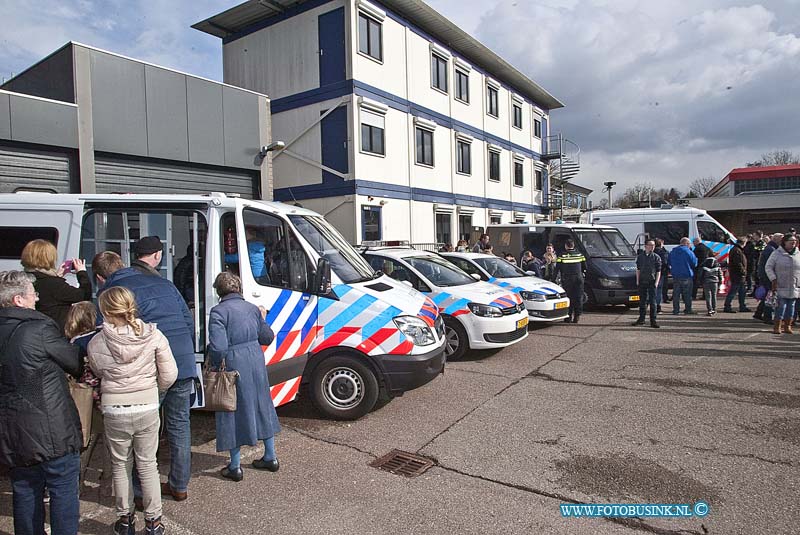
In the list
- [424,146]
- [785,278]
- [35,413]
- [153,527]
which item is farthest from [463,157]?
[35,413]

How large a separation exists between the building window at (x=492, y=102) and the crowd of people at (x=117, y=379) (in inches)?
932

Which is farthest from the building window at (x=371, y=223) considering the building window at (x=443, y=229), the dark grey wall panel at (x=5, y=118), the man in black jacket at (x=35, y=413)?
the man in black jacket at (x=35, y=413)

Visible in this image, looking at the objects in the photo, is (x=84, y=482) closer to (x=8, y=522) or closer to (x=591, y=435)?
(x=8, y=522)

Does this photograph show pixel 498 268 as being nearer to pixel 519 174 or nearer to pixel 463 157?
pixel 463 157

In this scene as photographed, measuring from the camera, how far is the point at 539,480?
3998 millimetres

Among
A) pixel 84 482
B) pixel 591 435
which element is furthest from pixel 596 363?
pixel 84 482

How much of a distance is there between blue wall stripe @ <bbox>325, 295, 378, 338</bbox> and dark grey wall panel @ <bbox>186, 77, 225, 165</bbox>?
973cm

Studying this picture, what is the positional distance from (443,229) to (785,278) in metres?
14.0

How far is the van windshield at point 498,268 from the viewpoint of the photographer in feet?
34.9

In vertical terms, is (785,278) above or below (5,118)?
below

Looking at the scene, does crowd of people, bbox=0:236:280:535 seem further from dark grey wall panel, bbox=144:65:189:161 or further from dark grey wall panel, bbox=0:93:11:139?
dark grey wall panel, bbox=144:65:189:161

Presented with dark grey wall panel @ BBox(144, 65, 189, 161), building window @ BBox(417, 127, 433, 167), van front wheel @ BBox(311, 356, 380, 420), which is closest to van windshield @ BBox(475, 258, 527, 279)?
van front wheel @ BBox(311, 356, 380, 420)

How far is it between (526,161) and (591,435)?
26.6 metres

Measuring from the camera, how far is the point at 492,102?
85.3 feet
